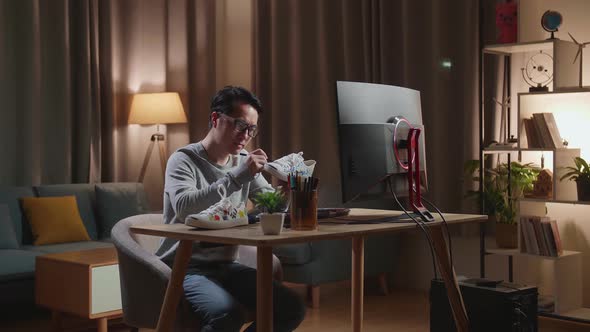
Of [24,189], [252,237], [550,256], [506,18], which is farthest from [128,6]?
[252,237]

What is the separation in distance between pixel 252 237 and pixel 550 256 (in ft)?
8.37

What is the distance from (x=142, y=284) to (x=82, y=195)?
305 centimetres

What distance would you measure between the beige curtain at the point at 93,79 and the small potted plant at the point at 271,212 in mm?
3721

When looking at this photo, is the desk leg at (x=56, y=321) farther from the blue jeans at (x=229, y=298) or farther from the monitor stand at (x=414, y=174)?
the monitor stand at (x=414, y=174)

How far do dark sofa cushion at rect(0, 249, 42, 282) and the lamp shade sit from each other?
1708mm

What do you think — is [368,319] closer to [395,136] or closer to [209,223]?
[395,136]

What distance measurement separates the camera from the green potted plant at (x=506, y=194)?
14.3 feet

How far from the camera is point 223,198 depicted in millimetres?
2381

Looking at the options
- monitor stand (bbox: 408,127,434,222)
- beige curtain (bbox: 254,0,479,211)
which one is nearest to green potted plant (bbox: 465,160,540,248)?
beige curtain (bbox: 254,0,479,211)

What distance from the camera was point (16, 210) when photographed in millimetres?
5035

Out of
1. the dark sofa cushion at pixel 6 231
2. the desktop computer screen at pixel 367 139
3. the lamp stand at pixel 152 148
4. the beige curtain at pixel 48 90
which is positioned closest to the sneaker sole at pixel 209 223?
the desktop computer screen at pixel 367 139

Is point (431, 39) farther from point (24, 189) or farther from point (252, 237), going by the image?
point (252, 237)

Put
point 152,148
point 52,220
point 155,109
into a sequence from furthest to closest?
point 152,148 → point 155,109 → point 52,220

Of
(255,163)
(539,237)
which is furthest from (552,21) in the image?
(255,163)
